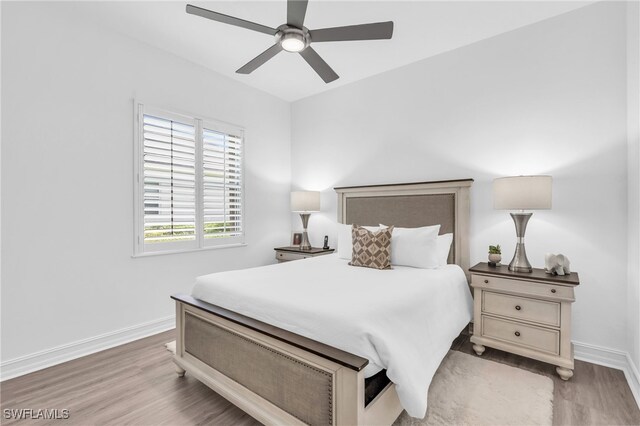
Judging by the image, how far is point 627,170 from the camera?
7.86 ft

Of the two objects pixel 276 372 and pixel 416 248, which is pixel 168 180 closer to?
pixel 276 372

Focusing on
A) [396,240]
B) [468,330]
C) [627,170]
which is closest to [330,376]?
[396,240]

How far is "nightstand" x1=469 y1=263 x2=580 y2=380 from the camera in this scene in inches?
88.4

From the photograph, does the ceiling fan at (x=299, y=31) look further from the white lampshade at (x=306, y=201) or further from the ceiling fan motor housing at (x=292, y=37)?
the white lampshade at (x=306, y=201)

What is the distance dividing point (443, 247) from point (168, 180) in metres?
2.95

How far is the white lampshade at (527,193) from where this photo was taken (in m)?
2.39

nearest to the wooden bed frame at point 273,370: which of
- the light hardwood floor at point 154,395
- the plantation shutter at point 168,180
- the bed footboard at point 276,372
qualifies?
the bed footboard at point 276,372

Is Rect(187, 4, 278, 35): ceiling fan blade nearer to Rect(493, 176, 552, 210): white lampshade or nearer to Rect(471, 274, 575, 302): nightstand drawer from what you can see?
Rect(493, 176, 552, 210): white lampshade

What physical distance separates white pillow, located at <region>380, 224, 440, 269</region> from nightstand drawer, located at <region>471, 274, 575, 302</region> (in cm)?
39

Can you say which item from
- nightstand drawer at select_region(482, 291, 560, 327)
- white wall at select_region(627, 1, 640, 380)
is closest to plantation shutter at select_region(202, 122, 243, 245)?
nightstand drawer at select_region(482, 291, 560, 327)

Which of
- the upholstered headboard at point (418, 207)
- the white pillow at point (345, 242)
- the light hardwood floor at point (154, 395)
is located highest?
the upholstered headboard at point (418, 207)

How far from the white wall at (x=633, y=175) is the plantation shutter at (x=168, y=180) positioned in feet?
13.0

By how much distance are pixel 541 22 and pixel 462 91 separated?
81 centimetres

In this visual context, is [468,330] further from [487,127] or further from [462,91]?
[462,91]
